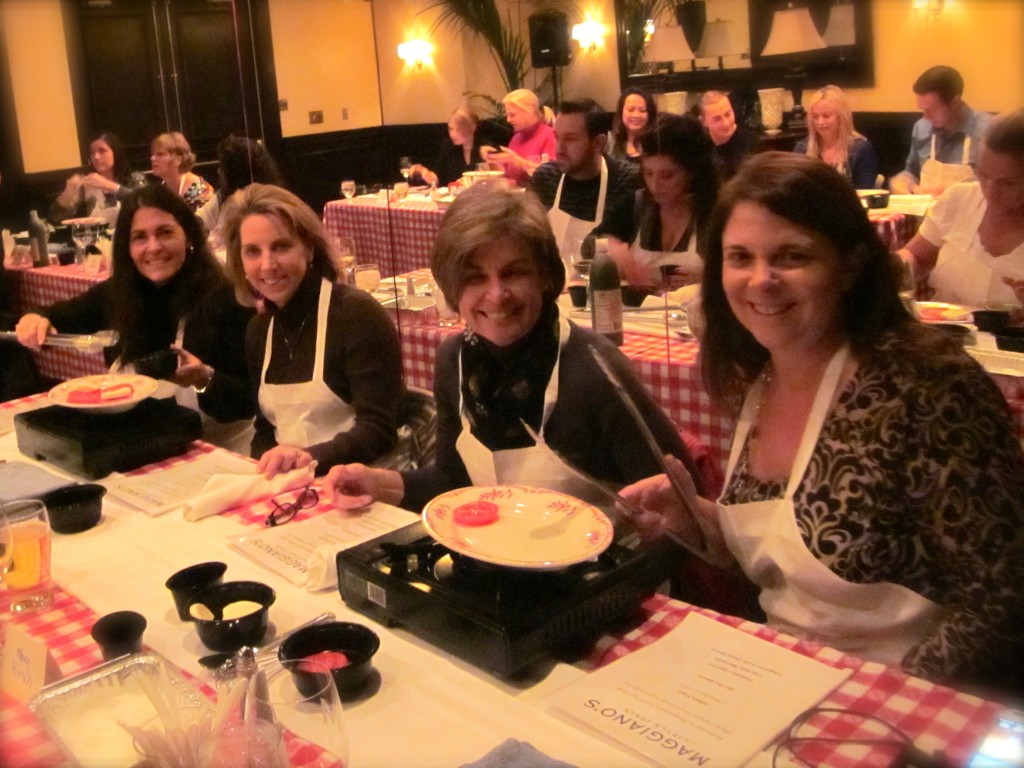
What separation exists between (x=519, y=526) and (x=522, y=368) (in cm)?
44

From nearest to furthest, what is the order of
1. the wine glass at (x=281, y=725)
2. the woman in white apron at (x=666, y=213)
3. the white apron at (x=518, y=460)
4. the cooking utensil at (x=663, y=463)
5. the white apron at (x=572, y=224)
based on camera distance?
the wine glass at (x=281, y=725) < the cooking utensil at (x=663, y=463) < the white apron at (x=518, y=460) < the woman in white apron at (x=666, y=213) < the white apron at (x=572, y=224)

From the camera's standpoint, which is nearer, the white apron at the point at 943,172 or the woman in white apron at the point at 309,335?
the woman in white apron at the point at 309,335

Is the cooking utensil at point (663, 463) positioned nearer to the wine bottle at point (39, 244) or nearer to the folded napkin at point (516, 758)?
the folded napkin at point (516, 758)

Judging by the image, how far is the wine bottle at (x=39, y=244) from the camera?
4285mm

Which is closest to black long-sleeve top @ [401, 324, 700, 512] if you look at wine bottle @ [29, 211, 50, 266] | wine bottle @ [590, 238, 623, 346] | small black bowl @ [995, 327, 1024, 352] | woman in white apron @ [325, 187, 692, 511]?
woman in white apron @ [325, 187, 692, 511]

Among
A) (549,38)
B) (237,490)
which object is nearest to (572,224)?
(549,38)

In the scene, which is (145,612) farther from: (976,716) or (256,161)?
(256,161)

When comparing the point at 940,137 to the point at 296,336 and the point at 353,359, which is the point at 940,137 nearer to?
the point at 353,359

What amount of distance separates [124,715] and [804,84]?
63.0 inches

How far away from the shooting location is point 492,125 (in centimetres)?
300

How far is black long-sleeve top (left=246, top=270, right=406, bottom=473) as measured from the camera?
1979 millimetres

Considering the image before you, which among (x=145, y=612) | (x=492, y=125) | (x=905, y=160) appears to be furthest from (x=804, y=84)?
(x=145, y=612)

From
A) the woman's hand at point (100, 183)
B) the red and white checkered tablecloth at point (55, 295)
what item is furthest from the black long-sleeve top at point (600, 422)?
the red and white checkered tablecloth at point (55, 295)

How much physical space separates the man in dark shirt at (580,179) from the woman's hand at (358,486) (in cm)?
136
